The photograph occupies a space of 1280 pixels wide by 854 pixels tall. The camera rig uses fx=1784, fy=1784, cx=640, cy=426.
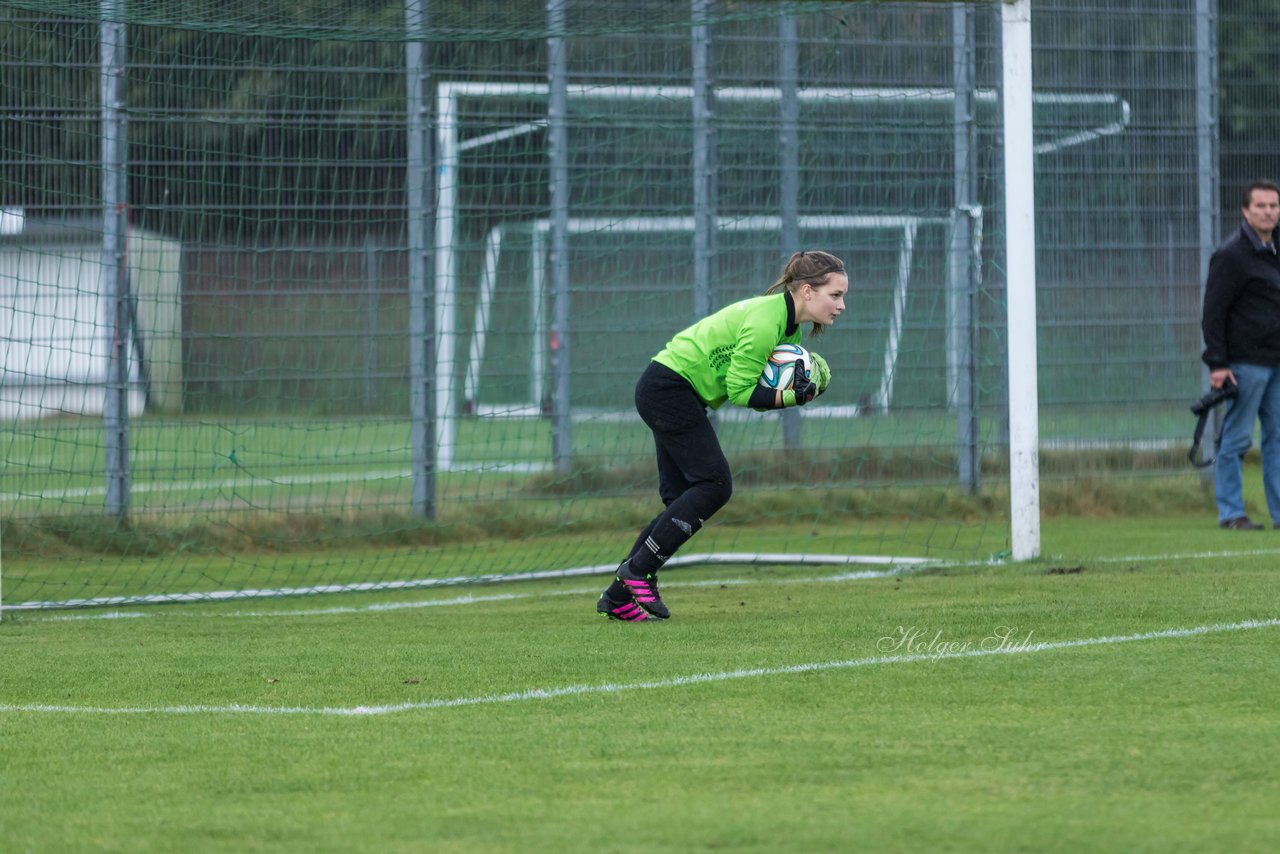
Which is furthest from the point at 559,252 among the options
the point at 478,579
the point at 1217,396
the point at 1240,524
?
the point at 1240,524

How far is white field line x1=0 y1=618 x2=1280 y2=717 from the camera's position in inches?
221

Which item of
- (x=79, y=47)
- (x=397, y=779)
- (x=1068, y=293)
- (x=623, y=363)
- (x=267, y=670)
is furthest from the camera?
(x=1068, y=293)

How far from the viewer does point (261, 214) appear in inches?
449

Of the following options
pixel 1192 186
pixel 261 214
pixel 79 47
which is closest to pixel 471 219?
pixel 261 214

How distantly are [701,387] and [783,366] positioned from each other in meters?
0.47

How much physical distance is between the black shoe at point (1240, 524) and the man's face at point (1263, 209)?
1809mm

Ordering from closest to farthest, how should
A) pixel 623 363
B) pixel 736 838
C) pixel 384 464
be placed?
1. pixel 736 838
2. pixel 384 464
3. pixel 623 363

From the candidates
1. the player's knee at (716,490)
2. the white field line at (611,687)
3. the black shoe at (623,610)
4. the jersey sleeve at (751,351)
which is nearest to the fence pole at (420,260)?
the black shoe at (623,610)

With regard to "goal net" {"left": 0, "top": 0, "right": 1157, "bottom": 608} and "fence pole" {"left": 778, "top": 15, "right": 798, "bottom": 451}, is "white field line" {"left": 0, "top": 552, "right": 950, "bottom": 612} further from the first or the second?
"fence pole" {"left": 778, "top": 15, "right": 798, "bottom": 451}

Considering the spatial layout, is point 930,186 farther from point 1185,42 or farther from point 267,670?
point 267,670

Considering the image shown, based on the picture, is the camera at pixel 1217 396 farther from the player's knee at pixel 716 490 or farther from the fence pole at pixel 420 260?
the fence pole at pixel 420 260

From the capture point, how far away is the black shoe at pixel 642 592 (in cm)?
758

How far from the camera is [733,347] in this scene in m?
7.57

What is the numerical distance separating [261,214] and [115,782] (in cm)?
728
